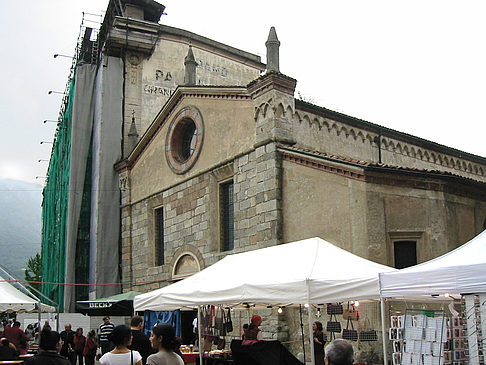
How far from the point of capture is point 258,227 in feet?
51.5

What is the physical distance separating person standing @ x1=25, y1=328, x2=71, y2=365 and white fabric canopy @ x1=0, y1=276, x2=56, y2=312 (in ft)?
27.6

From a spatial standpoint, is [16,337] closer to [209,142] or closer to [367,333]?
[367,333]

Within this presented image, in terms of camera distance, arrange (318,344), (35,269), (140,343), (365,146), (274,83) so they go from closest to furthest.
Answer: (140,343) < (318,344) < (274,83) < (365,146) < (35,269)

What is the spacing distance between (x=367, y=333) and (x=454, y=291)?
5667mm

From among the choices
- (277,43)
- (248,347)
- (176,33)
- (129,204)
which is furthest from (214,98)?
(248,347)

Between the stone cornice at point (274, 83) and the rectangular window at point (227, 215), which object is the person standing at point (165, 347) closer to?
the stone cornice at point (274, 83)

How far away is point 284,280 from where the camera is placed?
8.77 m

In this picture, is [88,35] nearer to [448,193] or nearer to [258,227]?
[258,227]

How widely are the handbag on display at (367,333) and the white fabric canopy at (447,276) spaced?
473 centimetres

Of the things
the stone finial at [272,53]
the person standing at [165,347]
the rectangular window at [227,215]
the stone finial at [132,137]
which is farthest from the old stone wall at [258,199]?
the person standing at [165,347]

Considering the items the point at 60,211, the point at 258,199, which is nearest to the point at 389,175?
the point at 258,199

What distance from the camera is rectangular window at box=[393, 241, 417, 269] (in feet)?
45.0

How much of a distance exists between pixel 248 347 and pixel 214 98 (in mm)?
10970

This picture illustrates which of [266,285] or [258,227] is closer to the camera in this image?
[266,285]
